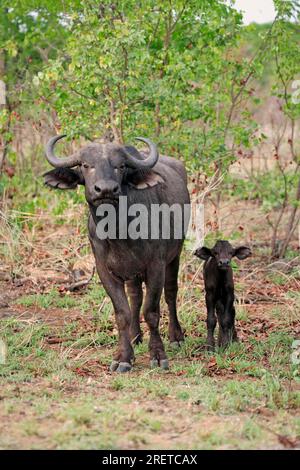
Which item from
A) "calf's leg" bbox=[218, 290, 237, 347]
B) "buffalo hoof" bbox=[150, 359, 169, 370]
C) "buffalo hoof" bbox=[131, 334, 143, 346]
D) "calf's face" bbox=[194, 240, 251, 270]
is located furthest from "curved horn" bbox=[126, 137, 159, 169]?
"buffalo hoof" bbox=[131, 334, 143, 346]

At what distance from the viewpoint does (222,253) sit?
780cm

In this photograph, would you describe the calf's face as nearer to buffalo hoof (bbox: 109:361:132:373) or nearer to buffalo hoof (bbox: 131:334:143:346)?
buffalo hoof (bbox: 131:334:143:346)

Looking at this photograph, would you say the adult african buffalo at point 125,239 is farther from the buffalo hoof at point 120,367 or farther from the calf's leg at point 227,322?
the calf's leg at point 227,322

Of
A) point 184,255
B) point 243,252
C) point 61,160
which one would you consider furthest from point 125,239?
point 184,255

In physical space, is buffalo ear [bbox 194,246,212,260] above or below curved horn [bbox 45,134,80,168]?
below

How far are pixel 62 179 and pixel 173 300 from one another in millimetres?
1936

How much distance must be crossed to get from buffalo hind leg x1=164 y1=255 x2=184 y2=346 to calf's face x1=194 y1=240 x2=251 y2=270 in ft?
1.76

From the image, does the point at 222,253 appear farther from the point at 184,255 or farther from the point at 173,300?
the point at 184,255

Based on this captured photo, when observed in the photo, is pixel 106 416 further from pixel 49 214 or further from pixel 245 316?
pixel 49 214

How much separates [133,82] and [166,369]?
11.8 ft

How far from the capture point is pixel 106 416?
5613 mm

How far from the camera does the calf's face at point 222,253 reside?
25.4ft

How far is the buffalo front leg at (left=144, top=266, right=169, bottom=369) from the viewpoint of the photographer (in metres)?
7.33
